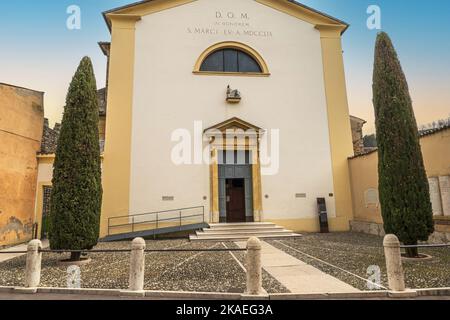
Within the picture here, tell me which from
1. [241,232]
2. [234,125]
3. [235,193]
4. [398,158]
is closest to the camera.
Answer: [398,158]

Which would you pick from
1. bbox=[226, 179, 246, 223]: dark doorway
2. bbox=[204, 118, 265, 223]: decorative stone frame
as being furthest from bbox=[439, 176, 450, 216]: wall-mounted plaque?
bbox=[226, 179, 246, 223]: dark doorway

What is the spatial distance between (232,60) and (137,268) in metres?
12.5

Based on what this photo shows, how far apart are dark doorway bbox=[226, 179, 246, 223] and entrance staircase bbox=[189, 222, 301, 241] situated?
3.87ft

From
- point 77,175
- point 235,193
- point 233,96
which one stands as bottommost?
point 235,193

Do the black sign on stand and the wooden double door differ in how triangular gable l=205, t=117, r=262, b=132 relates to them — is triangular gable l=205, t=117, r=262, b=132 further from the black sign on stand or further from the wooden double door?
the black sign on stand

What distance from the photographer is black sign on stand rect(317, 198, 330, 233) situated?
528 inches

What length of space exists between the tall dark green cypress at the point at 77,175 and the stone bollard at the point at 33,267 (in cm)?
212

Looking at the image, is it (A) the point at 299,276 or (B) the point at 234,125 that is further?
(B) the point at 234,125

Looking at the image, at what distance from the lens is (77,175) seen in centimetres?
802

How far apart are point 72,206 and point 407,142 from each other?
9.28m

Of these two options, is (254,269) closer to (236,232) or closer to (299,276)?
(299,276)

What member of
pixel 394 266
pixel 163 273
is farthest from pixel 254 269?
pixel 163 273
